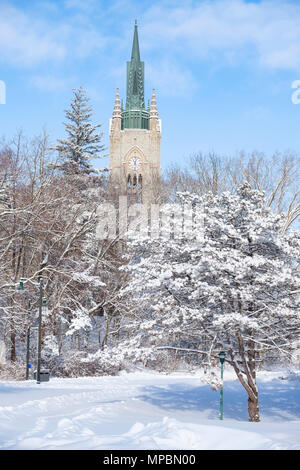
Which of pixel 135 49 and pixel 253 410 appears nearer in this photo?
pixel 253 410

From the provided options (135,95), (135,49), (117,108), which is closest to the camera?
(117,108)

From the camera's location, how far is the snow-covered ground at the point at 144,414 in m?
8.33

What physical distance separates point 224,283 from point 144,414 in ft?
14.4

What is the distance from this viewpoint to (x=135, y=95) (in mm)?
78688

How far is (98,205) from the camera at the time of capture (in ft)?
105

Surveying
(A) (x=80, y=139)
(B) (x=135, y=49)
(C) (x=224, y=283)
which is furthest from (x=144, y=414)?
(B) (x=135, y=49)

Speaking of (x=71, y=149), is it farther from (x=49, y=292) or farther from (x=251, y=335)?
(x=251, y=335)

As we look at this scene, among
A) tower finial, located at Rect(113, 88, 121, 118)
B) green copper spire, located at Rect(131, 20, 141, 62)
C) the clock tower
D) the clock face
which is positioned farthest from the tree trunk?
green copper spire, located at Rect(131, 20, 141, 62)

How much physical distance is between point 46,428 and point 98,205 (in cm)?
2252

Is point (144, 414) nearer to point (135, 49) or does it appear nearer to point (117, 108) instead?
point (117, 108)

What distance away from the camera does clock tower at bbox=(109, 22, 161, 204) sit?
70688mm

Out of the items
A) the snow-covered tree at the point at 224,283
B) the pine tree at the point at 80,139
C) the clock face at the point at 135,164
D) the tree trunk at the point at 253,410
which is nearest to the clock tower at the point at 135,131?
the clock face at the point at 135,164

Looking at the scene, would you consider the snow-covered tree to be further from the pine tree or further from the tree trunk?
the pine tree
